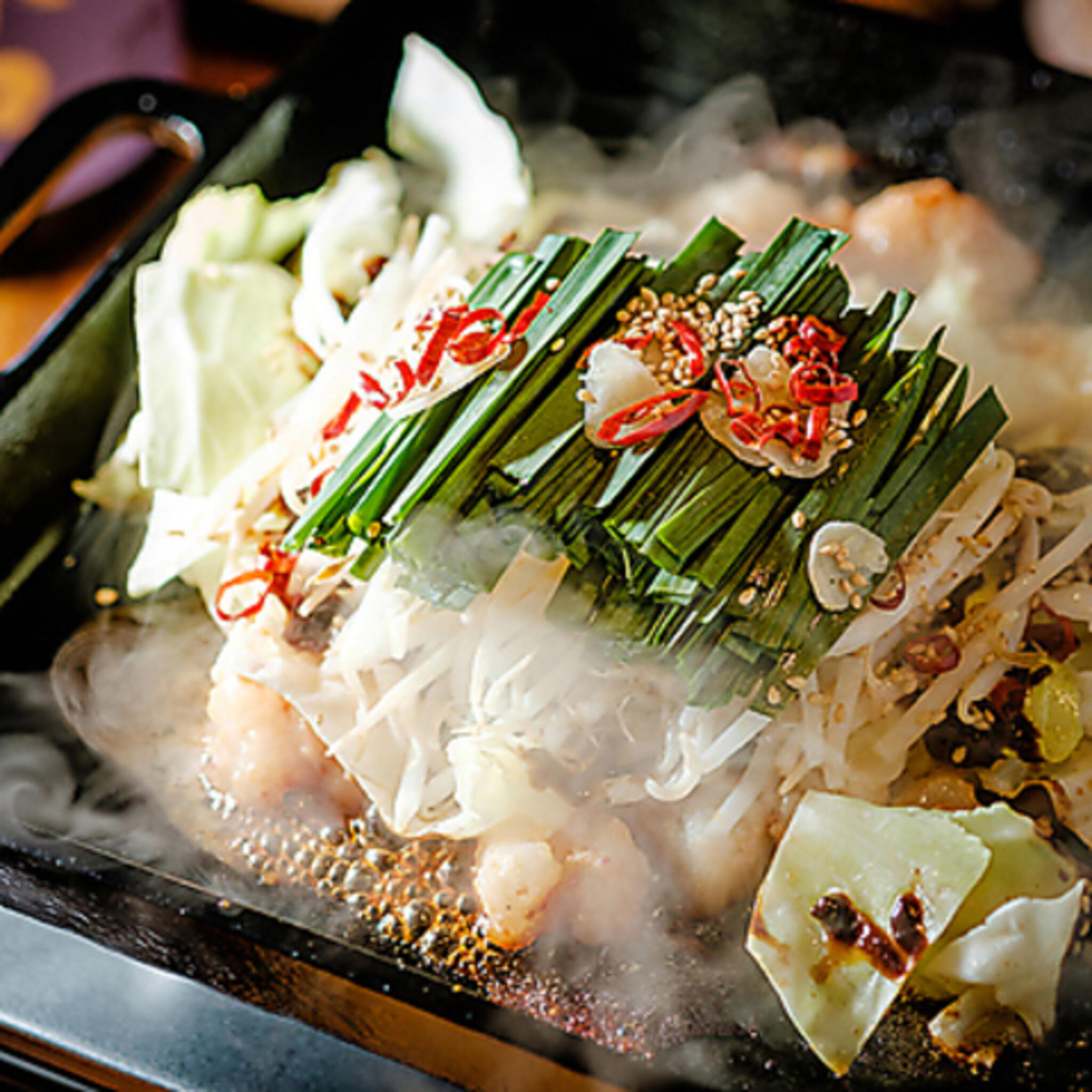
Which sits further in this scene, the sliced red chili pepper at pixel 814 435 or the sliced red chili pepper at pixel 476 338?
the sliced red chili pepper at pixel 476 338

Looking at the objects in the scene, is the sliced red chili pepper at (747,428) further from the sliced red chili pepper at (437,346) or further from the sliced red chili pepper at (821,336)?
the sliced red chili pepper at (437,346)

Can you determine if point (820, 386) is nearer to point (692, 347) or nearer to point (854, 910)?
point (692, 347)

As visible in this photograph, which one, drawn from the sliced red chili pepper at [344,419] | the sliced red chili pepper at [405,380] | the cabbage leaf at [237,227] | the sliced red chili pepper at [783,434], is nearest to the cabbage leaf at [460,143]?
the cabbage leaf at [237,227]

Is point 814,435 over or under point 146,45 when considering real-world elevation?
over

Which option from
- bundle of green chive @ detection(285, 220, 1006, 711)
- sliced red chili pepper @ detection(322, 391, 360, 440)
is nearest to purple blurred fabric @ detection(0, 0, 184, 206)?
sliced red chili pepper @ detection(322, 391, 360, 440)

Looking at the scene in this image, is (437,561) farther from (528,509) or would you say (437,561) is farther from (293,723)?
(293,723)

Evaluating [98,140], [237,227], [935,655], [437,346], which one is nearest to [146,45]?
[98,140]

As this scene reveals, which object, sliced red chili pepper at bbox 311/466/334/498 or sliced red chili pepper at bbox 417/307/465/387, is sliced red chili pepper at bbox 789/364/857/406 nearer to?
sliced red chili pepper at bbox 417/307/465/387
